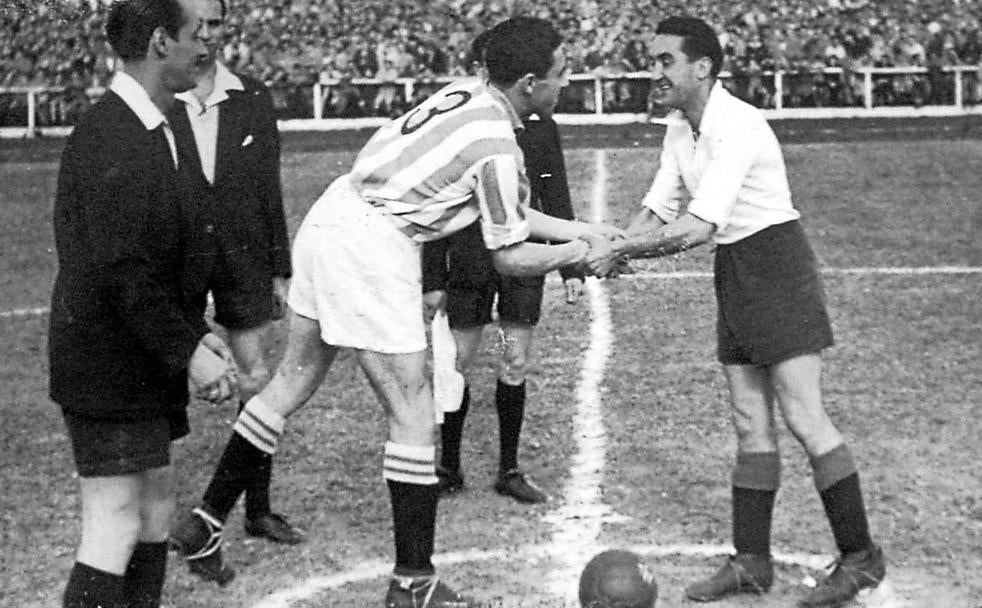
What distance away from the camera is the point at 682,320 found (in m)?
12.6

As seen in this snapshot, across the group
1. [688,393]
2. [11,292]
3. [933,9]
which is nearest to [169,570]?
[688,393]

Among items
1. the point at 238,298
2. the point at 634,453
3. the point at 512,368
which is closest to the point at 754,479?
the point at 512,368

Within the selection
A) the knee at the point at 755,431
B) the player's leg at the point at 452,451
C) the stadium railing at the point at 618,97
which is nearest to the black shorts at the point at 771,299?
the knee at the point at 755,431

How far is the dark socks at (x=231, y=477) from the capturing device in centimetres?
696

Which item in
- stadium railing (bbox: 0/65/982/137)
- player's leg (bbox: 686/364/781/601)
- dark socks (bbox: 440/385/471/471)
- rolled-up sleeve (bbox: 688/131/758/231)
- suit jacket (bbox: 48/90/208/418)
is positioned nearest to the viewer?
suit jacket (bbox: 48/90/208/418)

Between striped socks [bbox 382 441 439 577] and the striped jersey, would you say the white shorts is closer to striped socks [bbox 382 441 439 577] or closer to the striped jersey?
the striped jersey

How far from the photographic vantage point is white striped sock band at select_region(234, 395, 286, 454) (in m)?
6.96

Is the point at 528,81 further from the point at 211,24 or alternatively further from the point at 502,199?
the point at 211,24

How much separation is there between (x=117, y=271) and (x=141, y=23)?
0.72 meters

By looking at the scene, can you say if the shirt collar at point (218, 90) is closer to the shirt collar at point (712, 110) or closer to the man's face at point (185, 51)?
the shirt collar at point (712, 110)

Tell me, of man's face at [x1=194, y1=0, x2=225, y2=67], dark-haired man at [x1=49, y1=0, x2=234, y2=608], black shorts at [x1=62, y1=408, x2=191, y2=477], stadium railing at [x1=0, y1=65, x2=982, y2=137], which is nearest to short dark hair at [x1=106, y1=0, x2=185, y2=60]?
dark-haired man at [x1=49, y1=0, x2=234, y2=608]

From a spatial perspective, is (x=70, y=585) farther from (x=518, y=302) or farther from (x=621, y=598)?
(x=518, y=302)

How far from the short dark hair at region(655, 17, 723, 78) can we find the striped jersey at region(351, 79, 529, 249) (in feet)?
2.30

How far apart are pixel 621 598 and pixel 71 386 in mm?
1952
